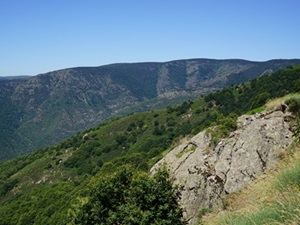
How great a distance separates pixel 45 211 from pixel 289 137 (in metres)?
77.4

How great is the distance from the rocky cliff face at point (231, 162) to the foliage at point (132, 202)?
1.59 meters

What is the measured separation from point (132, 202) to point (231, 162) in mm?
8245

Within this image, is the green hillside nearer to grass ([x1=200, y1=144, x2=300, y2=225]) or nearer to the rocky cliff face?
the rocky cliff face

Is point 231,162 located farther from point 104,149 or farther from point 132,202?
point 104,149

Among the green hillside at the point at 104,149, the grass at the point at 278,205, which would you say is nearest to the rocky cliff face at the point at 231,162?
the grass at the point at 278,205

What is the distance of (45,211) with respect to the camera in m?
84.6

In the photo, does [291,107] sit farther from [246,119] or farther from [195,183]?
[195,183]

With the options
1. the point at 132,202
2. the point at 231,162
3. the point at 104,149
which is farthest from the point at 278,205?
the point at 104,149

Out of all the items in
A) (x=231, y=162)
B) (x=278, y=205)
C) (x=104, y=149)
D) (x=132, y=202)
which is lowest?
(x=104, y=149)

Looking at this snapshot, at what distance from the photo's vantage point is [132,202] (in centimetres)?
2334

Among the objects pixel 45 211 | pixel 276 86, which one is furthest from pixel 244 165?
pixel 276 86

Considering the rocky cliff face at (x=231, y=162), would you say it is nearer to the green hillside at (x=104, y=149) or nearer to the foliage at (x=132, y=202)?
the foliage at (x=132, y=202)

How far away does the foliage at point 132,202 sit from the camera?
22203 mm

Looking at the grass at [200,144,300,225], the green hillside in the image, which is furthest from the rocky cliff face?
the green hillside
